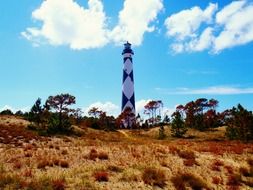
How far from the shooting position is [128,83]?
97.7 meters

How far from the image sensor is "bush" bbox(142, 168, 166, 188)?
14909 millimetres

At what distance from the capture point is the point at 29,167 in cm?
1717

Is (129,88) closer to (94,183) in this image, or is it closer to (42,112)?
(42,112)

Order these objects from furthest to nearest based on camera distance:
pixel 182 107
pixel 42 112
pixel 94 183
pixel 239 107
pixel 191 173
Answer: pixel 182 107 < pixel 42 112 < pixel 239 107 < pixel 191 173 < pixel 94 183

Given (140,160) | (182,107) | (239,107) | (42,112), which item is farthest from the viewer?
(182,107)

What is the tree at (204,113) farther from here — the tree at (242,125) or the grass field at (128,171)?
the grass field at (128,171)

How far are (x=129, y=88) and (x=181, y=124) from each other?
25.0m

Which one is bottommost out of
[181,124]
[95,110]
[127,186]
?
[127,186]

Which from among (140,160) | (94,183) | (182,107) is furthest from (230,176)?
(182,107)

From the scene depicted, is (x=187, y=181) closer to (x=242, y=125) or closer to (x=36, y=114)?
(x=242, y=125)

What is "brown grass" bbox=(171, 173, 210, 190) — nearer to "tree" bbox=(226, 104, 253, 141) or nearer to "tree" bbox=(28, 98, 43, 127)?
"tree" bbox=(226, 104, 253, 141)

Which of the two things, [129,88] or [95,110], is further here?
[95,110]

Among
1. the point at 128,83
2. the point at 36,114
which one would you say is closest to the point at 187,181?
the point at 36,114

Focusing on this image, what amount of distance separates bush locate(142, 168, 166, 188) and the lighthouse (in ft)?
266
